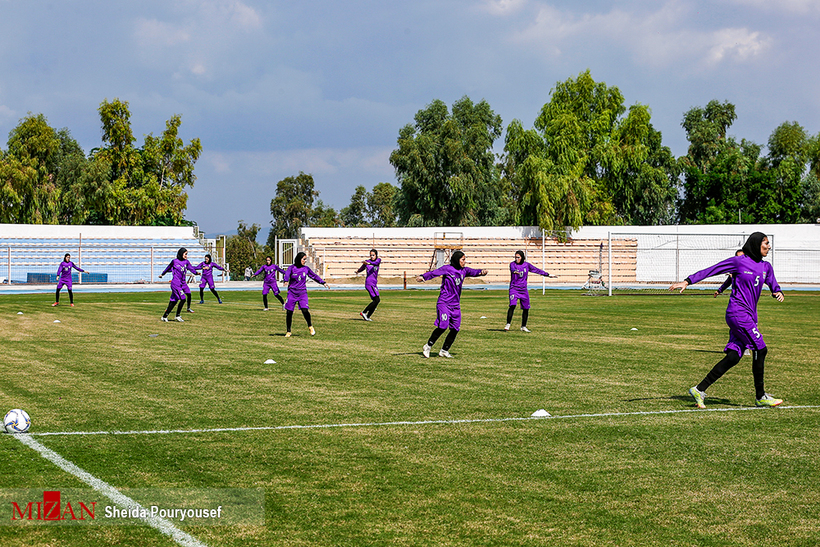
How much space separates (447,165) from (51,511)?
6762 cm

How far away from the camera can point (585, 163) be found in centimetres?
6606

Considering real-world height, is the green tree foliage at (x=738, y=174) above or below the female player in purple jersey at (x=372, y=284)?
above

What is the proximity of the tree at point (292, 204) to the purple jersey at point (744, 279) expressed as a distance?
3741 inches

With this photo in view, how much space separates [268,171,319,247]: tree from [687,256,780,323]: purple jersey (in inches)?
3741

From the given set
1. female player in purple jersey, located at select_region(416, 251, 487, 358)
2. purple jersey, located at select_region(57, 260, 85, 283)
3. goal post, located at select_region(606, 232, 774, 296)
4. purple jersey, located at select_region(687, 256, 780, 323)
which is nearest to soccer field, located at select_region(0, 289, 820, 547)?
female player in purple jersey, located at select_region(416, 251, 487, 358)

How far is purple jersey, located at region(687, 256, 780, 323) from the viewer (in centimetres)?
976

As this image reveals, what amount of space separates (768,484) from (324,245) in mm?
49918

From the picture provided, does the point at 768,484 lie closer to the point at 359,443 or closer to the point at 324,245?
the point at 359,443

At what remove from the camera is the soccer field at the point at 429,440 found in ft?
17.6

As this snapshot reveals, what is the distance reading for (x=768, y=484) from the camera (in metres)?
6.38

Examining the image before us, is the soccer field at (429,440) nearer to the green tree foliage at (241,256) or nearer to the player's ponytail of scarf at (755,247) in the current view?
the player's ponytail of scarf at (755,247)

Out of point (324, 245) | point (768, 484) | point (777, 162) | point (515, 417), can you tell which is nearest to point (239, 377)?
point (515, 417)

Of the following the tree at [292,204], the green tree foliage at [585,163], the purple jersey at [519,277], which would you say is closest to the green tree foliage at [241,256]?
the tree at [292,204]

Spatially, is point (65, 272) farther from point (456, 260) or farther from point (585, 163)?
point (585, 163)
